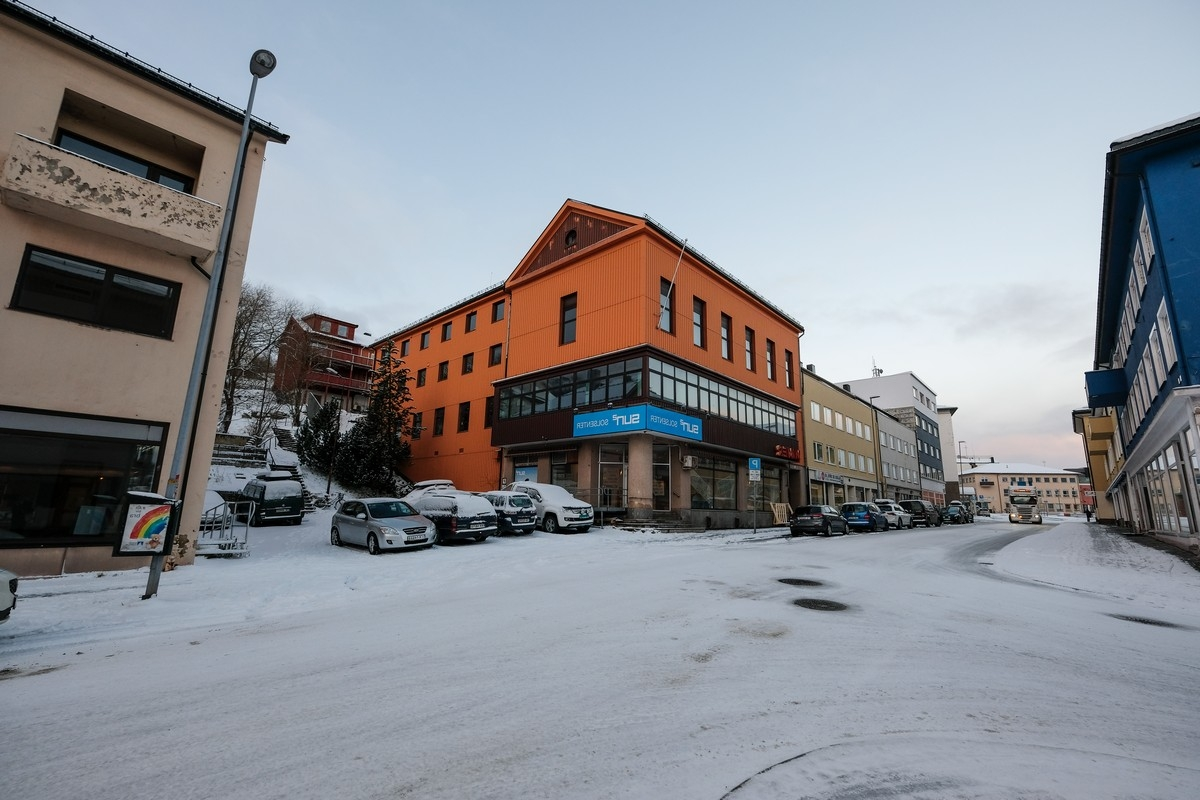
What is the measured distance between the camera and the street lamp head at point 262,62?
9492mm

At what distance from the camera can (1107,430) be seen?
3447cm

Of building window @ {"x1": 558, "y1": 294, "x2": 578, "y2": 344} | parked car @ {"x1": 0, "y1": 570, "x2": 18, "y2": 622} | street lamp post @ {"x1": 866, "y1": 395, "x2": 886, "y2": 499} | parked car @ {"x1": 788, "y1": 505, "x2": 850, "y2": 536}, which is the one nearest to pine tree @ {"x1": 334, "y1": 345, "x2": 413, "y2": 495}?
building window @ {"x1": 558, "y1": 294, "x2": 578, "y2": 344}

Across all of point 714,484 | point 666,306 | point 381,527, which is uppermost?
point 666,306

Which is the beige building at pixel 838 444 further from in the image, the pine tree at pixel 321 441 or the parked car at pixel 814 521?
the pine tree at pixel 321 441

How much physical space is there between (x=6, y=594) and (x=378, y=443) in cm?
2656

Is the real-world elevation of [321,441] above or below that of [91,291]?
below

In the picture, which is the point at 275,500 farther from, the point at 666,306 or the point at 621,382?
the point at 666,306

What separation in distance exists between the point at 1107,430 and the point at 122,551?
160 feet

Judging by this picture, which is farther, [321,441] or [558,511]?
[321,441]

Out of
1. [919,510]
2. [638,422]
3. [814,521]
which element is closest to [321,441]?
[638,422]

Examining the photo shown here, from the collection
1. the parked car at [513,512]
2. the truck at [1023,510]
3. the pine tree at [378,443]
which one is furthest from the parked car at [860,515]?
the truck at [1023,510]

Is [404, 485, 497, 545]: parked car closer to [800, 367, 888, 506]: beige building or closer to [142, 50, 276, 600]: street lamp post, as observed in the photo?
[142, 50, 276, 600]: street lamp post

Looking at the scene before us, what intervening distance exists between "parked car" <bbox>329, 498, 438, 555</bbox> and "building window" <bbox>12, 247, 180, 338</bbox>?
667 cm

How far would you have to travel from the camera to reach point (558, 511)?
20.4 m
